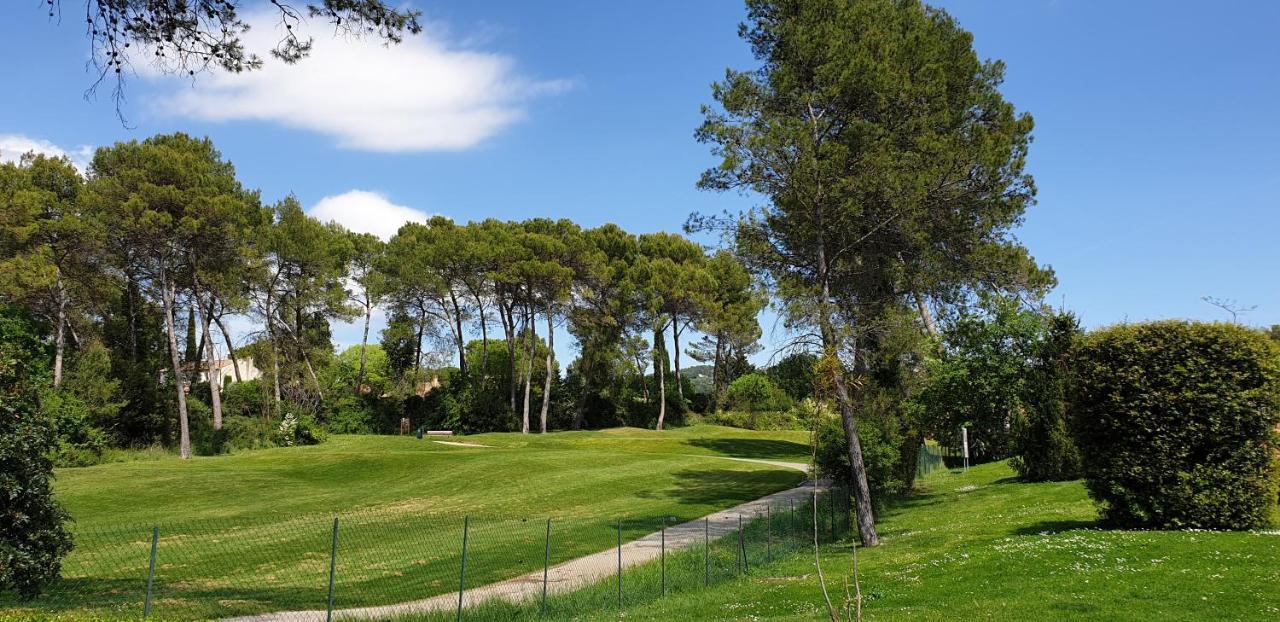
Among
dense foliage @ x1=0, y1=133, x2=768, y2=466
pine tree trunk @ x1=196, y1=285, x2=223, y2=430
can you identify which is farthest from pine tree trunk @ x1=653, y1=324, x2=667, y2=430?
pine tree trunk @ x1=196, y1=285, x2=223, y2=430

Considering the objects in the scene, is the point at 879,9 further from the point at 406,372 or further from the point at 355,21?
the point at 406,372

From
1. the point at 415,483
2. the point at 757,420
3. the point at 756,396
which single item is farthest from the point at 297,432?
the point at 756,396

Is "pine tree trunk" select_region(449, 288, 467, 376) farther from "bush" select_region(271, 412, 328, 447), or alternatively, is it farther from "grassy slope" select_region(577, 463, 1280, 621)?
"grassy slope" select_region(577, 463, 1280, 621)

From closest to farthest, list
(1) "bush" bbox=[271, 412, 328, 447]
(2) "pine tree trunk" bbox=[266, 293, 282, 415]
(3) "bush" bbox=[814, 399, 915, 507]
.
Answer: (3) "bush" bbox=[814, 399, 915, 507] < (1) "bush" bbox=[271, 412, 328, 447] < (2) "pine tree trunk" bbox=[266, 293, 282, 415]

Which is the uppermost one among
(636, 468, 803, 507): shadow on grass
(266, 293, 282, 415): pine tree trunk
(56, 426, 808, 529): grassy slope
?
(266, 293, 282, 415): pine tree trunk

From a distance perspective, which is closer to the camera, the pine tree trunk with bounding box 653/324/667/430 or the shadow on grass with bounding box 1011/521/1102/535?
the shadow on grass with bounding box 1011/521/1102/535

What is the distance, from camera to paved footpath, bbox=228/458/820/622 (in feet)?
33.9

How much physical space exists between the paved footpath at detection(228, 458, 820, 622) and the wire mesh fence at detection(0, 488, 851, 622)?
0.04m

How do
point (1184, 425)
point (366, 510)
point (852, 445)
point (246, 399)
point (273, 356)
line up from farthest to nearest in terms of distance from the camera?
1. point (246, 399)
2. point (273, 356)
3. point (366, 510)
4. point (852, 445)
5. point (1184, 425)

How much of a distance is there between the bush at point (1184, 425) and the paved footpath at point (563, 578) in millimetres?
7439

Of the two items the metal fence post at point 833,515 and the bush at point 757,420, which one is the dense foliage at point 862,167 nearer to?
the metal fence post at point 833,515

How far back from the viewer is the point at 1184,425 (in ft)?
45.6

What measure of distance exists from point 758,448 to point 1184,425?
31074mm

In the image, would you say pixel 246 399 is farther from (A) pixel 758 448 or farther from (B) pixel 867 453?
(B) pixel 867 453
